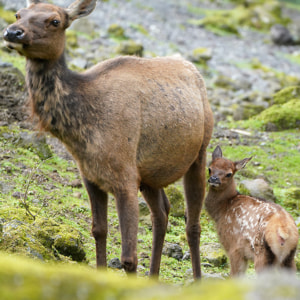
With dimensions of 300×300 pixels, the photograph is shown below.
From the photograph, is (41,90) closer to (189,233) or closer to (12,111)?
(189,233)

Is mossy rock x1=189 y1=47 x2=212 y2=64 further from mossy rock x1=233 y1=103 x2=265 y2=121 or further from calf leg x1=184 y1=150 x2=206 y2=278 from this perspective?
calf leg x1=184 y1=150 x2=206 y2=278

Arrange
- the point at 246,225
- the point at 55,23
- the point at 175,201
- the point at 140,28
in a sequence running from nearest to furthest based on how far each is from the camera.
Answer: the point at 55,23, the point at 246,225, the point at 175,201, the point at 140,28

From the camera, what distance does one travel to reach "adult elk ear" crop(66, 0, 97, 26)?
242 inches

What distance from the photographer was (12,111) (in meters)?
11.2

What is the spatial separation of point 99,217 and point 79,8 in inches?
95.4

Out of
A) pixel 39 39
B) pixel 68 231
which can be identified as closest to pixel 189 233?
pixel 68 231

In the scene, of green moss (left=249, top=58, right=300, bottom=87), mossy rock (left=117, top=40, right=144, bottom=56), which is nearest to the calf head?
mossy rock (left=117, top=40, right=144, bottom=56)

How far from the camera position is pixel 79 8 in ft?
20.4

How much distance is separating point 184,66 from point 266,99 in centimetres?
1157

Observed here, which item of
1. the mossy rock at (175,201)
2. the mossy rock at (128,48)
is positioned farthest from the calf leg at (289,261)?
the mossy rock at (128,48)

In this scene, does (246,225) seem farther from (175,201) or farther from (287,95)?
(287,95)

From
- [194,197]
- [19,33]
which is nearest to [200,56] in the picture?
[194,197]

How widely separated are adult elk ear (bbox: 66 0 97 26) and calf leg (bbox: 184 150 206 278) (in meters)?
2.60

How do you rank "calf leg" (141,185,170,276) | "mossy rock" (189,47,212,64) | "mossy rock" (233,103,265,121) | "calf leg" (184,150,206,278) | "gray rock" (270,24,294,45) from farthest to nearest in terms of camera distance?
"gray rock" (270,24,294,45) < "mossy rock" (189,47,212,64) < "mossy rock" (233,103,265,121) < "calf leg" (184,150,206,278) < "calf leg" (141,185,170,276)
